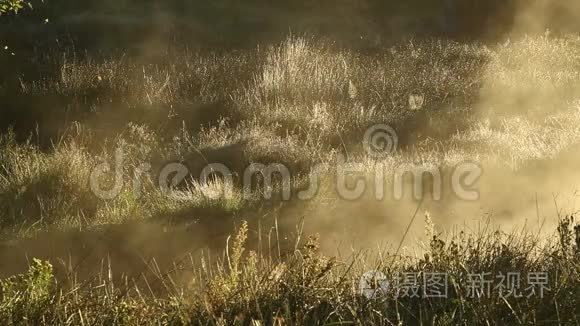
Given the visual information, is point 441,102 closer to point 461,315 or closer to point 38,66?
point 38,66

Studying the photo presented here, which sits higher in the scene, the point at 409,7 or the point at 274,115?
the point at 409,7

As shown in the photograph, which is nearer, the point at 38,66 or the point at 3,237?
the point at 3,237

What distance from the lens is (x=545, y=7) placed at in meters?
16.7

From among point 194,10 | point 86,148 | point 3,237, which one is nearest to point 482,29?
point 194,10

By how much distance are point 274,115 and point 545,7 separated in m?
11.2

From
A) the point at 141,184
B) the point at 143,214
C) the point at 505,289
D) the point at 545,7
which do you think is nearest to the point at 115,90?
the point at 141,184

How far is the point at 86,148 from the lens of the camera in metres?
6.64

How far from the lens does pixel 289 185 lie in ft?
20.0

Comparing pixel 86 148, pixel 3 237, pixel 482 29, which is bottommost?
pixel 3 237

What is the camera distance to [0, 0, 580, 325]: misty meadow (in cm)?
320

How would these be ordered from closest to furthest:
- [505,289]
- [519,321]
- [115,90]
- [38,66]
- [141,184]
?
[519,321], [505,289], [141,184], [115,90], [38,66]

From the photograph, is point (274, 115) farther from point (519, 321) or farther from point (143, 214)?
point (519, 321)

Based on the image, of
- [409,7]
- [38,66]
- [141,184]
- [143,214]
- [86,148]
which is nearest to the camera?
[143,214]

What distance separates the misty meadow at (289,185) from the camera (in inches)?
126
